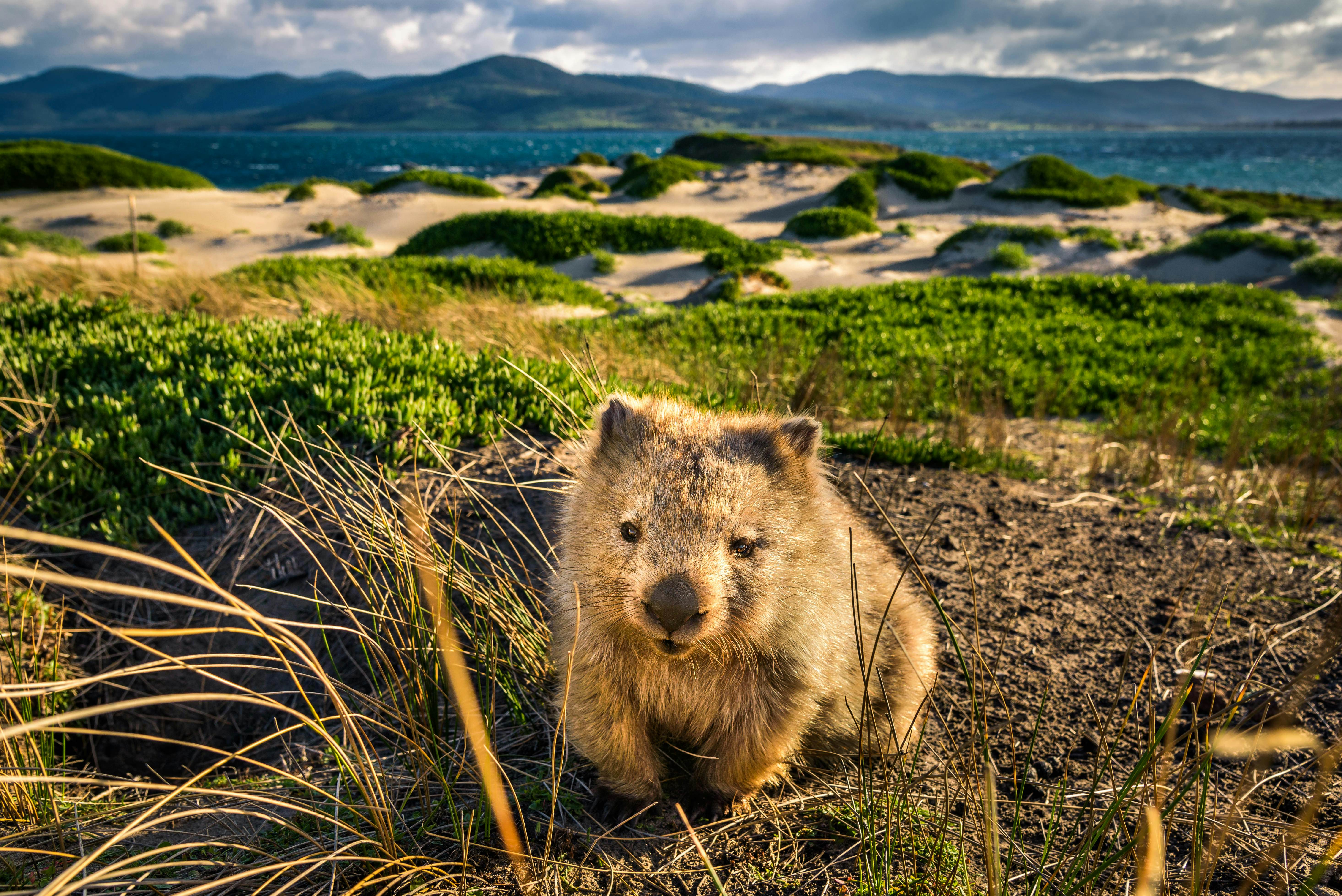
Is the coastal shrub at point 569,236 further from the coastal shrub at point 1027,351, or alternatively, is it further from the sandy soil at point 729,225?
the coastal shrub at point 1027,351

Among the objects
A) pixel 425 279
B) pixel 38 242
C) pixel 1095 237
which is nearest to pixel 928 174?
pixel 1095 237

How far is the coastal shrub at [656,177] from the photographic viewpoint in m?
31.2

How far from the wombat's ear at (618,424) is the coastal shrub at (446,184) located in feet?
96.5

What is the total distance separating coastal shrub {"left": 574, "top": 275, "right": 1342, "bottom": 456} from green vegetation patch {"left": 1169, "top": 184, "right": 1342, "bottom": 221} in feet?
51.9

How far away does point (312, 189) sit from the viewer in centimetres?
3067

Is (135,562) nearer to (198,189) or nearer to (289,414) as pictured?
(289,414)

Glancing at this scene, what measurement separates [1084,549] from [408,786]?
4280 millimetres

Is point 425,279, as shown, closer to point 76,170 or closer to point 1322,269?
point 1322,269

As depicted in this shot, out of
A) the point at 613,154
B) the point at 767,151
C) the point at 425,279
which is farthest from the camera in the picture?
the point at 613,154

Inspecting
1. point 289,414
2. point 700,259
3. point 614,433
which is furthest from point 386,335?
point 700,259

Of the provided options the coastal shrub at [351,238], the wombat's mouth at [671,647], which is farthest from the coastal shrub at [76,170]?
the wombat's mouth at [671,647]

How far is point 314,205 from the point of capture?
2925 centimetres

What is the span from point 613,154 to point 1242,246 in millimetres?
127150

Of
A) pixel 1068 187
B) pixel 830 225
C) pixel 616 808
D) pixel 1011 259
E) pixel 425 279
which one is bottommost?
pixel 616 808
